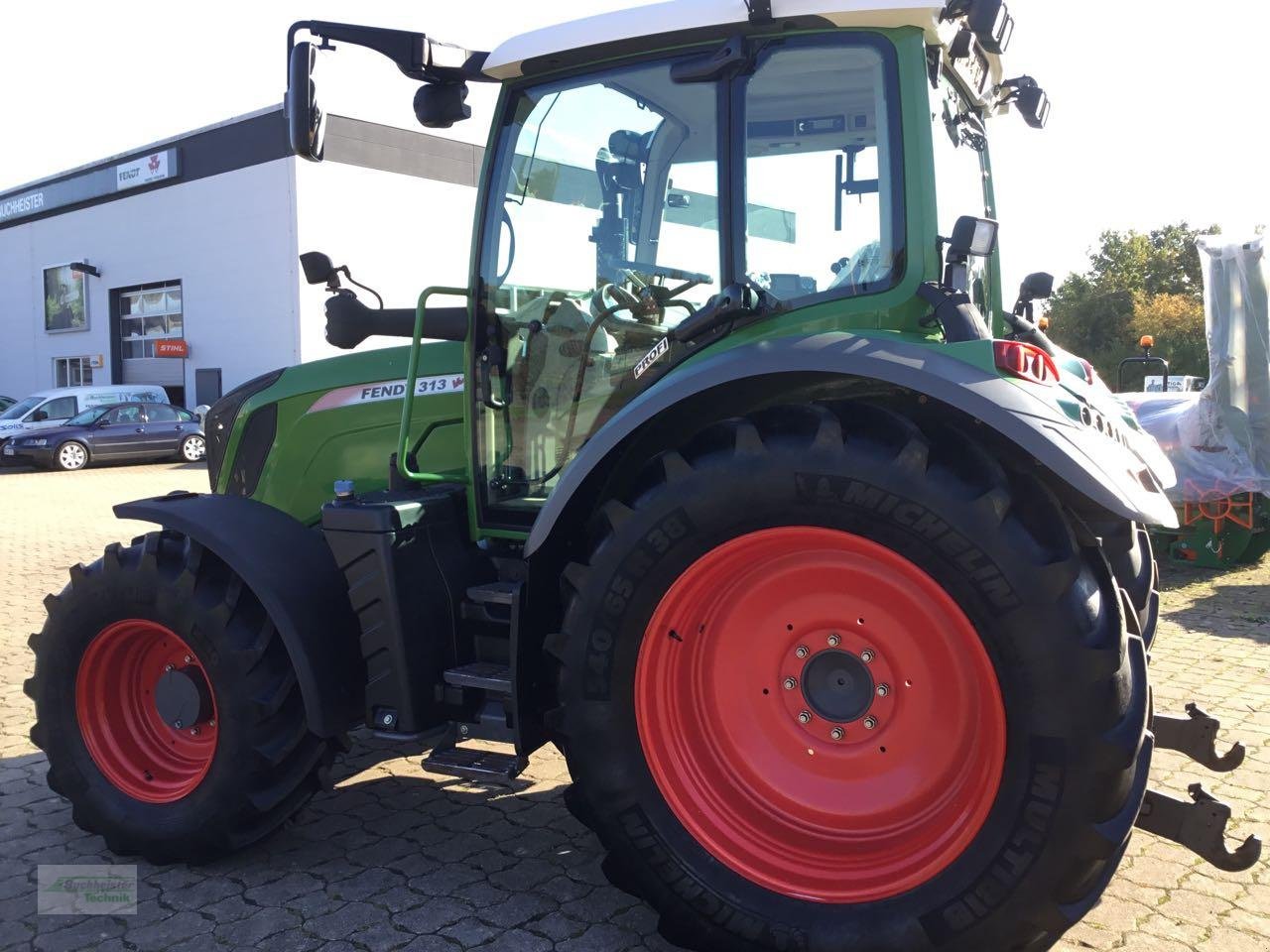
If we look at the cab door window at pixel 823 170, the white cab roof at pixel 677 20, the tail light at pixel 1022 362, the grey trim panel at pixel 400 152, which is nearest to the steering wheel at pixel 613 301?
the cab door window at pixel 823 170

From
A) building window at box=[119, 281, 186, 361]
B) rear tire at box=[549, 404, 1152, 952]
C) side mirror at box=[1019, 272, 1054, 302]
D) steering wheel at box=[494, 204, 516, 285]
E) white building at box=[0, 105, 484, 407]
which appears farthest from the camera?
building window at box=[119, 281, 186, 361]

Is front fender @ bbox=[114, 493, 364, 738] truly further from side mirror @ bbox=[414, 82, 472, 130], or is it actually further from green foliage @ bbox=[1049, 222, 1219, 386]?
green foliage @ bbox=[1049, 222, 1219, 386]

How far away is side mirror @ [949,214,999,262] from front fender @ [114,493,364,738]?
6.85 feet

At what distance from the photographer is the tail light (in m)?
2.47

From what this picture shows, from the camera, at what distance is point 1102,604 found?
7.49 feet

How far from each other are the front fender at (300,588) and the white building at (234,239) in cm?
1975

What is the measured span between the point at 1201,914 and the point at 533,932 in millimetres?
1874

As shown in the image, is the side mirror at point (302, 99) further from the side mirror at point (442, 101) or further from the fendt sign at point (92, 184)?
the fendt sign at point (92, 184)

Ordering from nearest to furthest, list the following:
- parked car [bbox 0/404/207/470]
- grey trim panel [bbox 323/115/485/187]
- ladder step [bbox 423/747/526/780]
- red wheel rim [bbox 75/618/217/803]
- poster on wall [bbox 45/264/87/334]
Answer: ladder step [bbox 423/747/526/780] → red wheel rim [bbox 75/618/217/803] → parked car [bbox 0/404/207/470] → grey trim panel [bbox 323/115/485/187] → poster on wall [bbox 45/264/87/334]

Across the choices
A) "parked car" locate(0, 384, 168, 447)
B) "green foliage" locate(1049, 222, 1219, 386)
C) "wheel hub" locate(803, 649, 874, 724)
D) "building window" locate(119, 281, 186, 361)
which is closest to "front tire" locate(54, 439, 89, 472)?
"parked car" locate(0, 384, 168, 447)

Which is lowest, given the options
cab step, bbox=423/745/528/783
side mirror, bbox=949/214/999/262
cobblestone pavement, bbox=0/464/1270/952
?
cobblestone pavement, bbox=0/464/1270/952

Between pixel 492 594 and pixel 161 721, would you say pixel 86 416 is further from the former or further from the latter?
pixel 492 594

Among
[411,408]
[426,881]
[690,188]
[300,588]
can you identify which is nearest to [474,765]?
[426,881]

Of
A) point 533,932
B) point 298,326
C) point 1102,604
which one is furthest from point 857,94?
point 298,326
